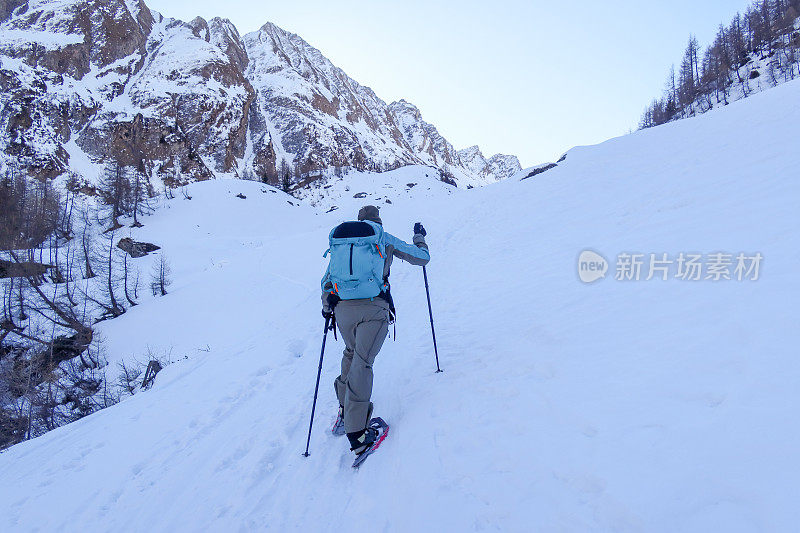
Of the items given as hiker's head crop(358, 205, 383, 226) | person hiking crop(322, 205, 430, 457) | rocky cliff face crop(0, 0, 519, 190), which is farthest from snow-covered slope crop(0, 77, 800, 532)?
rocky cliff face crop(0, 0, 519, 190)

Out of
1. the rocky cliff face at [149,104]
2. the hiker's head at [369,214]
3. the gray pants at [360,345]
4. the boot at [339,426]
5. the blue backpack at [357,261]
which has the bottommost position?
the boot at [339,426]

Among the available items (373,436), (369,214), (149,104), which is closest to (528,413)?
(373,436)

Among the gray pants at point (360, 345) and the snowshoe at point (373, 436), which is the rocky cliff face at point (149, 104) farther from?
the snowshoe at point (373, 436)

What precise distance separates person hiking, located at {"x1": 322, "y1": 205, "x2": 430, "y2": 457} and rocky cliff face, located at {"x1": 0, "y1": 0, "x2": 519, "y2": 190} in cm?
5640

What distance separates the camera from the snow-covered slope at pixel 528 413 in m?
2.31

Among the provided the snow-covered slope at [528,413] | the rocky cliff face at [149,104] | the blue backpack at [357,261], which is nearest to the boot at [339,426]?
the snow-covered slope at [528,413]

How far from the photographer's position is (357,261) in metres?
3.69

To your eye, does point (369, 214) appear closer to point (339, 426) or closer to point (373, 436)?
point (373, 436)

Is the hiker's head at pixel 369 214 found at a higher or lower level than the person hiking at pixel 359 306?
higher

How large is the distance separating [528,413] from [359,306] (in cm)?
205

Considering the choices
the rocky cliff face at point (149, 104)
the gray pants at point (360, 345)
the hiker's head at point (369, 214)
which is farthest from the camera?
the rocky cliff face at point (149, 104)

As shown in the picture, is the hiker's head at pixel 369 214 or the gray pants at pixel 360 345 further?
the hiker's head at pixel 369 214

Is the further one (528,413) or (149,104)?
(149,104)

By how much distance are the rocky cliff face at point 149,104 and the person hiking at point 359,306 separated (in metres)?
56.4
